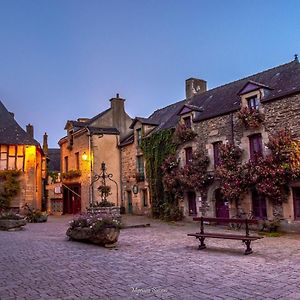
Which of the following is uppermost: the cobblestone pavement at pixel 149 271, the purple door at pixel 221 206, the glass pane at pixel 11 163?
the glass pane at pixel 11 163

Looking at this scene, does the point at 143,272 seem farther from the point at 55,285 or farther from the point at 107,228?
the point at 107,228

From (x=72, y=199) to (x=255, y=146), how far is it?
679 inches

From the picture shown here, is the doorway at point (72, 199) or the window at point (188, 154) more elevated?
the window at point (188, 154)

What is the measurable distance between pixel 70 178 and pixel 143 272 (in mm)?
21884

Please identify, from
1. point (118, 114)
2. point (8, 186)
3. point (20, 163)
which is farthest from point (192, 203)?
point (20, 163)

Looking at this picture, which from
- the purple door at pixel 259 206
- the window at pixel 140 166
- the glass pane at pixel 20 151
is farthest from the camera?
the glass pane at pixel 20 151

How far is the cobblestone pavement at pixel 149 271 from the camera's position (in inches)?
218

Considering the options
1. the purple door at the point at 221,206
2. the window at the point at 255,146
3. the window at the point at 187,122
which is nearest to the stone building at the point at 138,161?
the window at the point at 187,122

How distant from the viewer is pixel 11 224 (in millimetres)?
15703

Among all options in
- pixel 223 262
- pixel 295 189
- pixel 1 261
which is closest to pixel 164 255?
pixel 223 262

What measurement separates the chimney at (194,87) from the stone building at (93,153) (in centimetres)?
612

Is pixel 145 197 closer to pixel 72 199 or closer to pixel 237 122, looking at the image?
pixel 72 199

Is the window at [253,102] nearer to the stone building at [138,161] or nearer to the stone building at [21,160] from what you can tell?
the stone building at [138,161]

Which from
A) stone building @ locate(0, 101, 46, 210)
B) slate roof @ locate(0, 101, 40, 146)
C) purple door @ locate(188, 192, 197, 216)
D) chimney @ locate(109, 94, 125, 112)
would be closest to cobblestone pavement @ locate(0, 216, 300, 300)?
purple door @ locate(188, 192, 197, 216)
